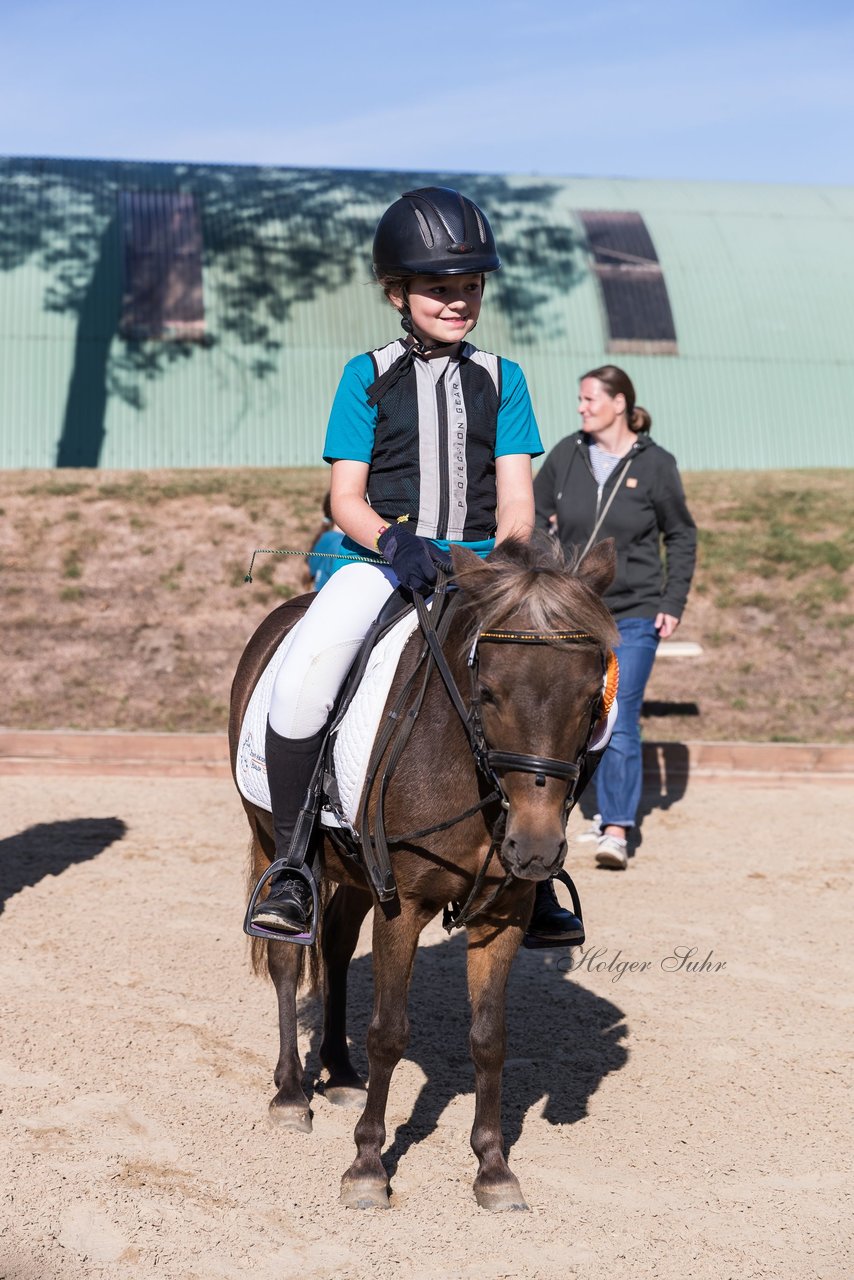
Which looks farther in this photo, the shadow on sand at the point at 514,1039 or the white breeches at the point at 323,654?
the shadow on sand at the point at 514,1039

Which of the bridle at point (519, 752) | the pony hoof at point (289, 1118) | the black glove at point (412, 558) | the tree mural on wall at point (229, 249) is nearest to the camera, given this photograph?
the bridle at point (519, 752)

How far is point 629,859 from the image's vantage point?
8.41m

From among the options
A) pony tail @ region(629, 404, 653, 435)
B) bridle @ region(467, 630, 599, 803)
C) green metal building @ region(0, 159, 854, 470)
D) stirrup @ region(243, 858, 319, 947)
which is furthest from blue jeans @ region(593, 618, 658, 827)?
green metal building @ region(0, 159, 854, 470)

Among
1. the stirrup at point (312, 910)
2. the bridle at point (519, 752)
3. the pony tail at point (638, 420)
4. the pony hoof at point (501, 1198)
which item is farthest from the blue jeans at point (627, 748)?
the bridle at point (519, 752)

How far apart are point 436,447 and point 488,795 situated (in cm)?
112

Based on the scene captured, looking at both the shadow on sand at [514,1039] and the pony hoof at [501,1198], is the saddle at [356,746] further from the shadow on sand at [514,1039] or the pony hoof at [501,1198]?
the shadow on sand at [514,1039]

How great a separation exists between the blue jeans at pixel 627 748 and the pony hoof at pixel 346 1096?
11.8 feet

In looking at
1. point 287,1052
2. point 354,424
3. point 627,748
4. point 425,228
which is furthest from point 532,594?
point 627,748

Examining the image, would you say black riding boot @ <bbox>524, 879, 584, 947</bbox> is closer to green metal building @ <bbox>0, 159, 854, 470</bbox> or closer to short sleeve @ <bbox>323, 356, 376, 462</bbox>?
short sleeve @ <bbox>323, 356, 376, 462</bbox>

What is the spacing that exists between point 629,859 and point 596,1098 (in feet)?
11.9

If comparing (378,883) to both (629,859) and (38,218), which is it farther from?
(38,218)

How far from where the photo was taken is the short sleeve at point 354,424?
4.27m

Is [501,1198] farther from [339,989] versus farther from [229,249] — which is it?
[229,249]

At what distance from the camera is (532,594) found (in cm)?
356
